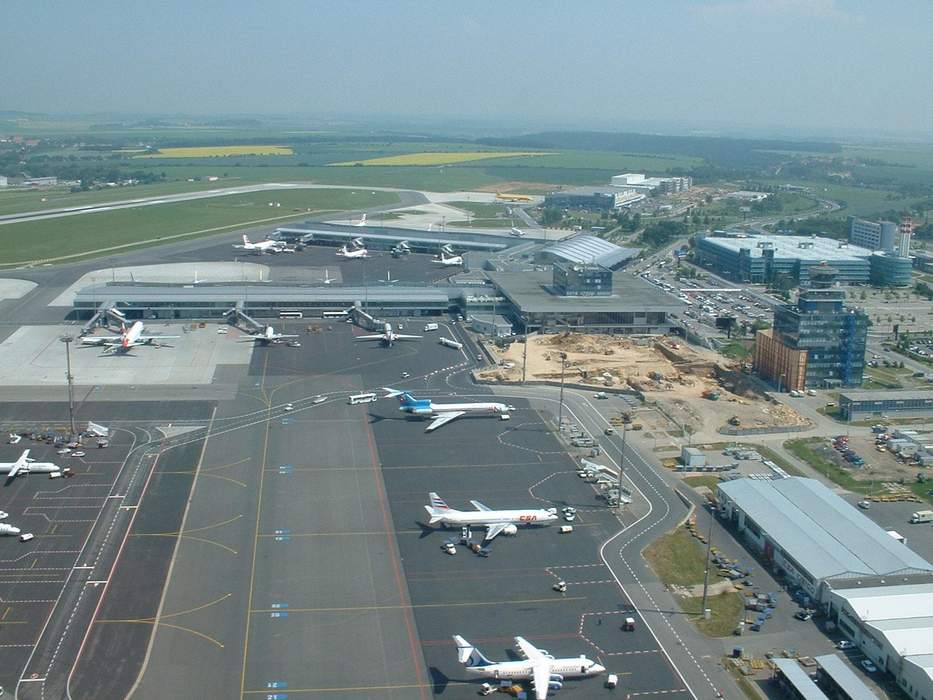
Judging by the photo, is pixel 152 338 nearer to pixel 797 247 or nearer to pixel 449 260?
pixel 449 260

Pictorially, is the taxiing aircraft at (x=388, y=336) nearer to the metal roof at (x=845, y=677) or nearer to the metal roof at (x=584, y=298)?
the metal roof at (x=584, y=298)

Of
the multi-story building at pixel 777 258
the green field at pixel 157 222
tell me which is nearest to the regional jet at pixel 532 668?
the multi-story building at pixel 777 258

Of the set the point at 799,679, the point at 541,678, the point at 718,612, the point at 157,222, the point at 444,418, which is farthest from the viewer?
the point at 157,222

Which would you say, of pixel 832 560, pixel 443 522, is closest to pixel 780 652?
pixel 832 560

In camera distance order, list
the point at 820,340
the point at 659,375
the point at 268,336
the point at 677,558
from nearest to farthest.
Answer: the point at 677,558 < the point at 820,340 < the point at 659,375 < the point at 268,336

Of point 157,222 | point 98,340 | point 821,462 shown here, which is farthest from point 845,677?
point 157,222

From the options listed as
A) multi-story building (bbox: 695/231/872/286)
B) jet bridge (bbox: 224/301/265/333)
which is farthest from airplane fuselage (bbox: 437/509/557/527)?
multi-story building (bbox: 695/231/872/286)
